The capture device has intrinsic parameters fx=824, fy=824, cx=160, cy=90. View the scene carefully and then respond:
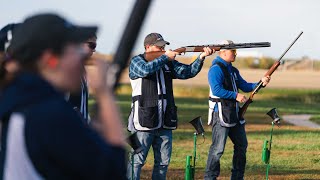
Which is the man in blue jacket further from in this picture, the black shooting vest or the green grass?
the green grass

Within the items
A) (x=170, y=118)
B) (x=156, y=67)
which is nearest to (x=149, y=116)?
(x=170, y=118)

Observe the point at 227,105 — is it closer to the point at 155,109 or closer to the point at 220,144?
the point at 220,144

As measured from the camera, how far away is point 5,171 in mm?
3322

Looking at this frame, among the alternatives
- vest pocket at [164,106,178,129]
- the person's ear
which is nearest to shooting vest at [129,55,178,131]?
vest pocket at [164,106,178,129]

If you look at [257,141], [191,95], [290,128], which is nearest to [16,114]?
[257,141]

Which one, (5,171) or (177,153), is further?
(177,153)

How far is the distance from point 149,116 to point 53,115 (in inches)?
260

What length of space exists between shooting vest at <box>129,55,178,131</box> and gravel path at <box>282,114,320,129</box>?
56.7ft

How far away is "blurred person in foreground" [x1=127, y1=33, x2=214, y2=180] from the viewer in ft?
31.8

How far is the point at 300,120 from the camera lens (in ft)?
96.9

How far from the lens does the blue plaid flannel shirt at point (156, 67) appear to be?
9328mm

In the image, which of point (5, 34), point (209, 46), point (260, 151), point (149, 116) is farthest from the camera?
point (260, 151)

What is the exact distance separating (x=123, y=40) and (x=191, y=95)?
160ft

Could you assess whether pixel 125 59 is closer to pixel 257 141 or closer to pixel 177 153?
pixel 177 153
